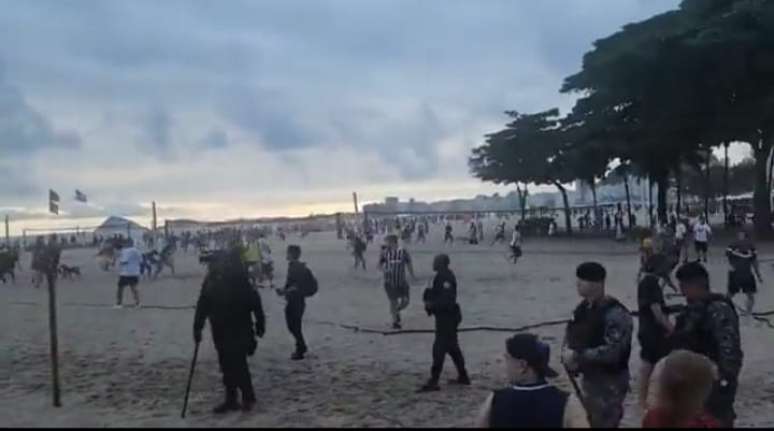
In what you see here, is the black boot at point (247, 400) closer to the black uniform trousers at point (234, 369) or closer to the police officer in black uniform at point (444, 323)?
the black uniform trousers at point (234, 369)

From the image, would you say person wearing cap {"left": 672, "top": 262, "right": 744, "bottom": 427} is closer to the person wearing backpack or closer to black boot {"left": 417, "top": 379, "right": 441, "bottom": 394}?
black boot {"left": 417, "top": 379, "right": 441, "bottom": 394}

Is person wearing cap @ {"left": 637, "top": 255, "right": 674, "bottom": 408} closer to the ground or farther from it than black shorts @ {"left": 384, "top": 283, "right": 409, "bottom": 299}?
farther from it

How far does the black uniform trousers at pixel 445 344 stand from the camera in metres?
9.84

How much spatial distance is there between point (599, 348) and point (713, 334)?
626mm

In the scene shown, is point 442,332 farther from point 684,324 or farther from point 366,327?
point 366,327

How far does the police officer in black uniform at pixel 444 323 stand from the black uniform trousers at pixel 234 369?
5.98ft

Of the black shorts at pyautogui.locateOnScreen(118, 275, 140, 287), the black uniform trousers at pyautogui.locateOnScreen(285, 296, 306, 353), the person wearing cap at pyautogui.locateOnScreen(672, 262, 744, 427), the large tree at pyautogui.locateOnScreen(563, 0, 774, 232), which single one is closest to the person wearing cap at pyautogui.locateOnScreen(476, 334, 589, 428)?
the person wearing cap at pyautogui.locateOnScreen(672, 262, 744, 427)

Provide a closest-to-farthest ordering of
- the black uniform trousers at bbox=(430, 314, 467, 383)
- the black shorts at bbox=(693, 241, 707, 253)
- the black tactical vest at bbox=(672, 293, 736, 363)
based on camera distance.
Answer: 1. the black tactical vest at bbox=(672, 293, 736, 363)
2. the black uniform trousers at bbox=(430, 314, 467, 383)
3. the black shorts at bbox=(693, 241, 707, 253)

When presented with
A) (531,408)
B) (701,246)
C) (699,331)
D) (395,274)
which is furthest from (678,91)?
(531,408)

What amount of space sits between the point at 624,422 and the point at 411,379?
309 cm

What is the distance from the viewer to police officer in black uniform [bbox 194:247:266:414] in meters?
8.88

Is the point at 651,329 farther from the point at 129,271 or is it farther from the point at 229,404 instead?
the point at 129,271

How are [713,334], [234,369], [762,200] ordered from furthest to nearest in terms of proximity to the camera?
[762,200]
[234,369]
[713,334]

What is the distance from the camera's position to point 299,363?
11977 mm
